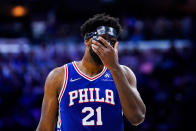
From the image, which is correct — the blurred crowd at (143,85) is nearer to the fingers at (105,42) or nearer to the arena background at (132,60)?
the arena background at (132,60)

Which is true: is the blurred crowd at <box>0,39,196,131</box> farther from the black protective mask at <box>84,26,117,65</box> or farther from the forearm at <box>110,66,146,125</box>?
the forearm at <box>110,66,146,125</box>

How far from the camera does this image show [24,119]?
22.3 feet

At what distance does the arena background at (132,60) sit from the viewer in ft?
22.9

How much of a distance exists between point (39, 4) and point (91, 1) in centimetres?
A: 241

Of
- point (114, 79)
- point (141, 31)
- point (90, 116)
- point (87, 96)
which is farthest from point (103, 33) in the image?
point (141, 31)

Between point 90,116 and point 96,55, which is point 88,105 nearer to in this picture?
point 90,116

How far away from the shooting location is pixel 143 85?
743 cm

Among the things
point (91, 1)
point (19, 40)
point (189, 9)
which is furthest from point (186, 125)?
point (91, 1)

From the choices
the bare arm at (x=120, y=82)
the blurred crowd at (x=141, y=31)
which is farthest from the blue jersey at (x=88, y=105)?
the blurred crowd at (x=141, y=31)

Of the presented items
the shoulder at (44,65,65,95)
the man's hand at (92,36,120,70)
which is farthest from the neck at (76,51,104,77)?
the man's hand at (92,36,120,70)

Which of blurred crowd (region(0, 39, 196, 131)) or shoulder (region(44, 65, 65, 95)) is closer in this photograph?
shoulder (region(44, 65, 65, 95))

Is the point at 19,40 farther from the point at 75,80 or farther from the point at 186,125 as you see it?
the point at 75,80

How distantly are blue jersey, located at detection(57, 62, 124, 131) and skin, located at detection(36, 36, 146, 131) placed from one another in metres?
0.07

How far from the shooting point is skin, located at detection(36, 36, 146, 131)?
2504 mm
